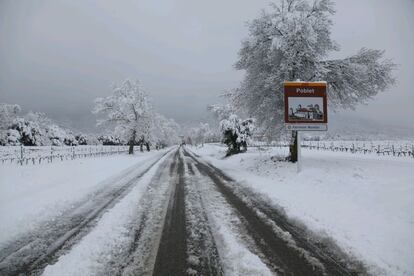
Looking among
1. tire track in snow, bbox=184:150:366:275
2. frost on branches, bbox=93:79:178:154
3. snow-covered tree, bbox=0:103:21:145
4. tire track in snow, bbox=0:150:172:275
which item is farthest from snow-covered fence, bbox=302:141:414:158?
snow-covered tree, bbox=0:103:21:145

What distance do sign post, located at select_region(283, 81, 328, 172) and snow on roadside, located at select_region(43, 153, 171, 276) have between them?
9.42m

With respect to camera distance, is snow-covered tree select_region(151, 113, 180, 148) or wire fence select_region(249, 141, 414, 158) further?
snow-covered tree select_region(151, 113, 180, 148)

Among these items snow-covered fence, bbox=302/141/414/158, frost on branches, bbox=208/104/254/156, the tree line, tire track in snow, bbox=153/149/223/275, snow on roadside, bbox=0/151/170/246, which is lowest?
tire track in snow, bbox=153/149/223/275

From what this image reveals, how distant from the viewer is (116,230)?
587 cm

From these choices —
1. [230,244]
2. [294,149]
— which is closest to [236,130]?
[294,149]

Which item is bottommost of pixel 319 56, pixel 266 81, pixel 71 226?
pixel 71 226

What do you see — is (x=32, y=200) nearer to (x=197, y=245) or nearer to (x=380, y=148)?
(x=197, y=245)

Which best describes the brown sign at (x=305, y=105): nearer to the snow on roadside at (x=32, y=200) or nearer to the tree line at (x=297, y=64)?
the tree line at (x=297, y=64)

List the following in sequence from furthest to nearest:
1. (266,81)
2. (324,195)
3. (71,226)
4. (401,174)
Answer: (266,81) → (401,174) → (324,195) → (71,226)

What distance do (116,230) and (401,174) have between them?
35.0ft

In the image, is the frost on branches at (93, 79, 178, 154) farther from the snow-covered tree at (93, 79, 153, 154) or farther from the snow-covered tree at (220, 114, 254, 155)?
the snow-covered tree at (220, 114, 254, 155)

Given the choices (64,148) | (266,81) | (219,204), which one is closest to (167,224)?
(219,204)

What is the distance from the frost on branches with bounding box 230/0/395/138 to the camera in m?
15.6

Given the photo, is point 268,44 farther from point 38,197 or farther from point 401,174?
point 38,197
